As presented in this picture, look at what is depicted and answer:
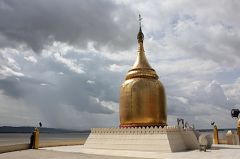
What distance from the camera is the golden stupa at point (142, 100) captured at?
3175 centimetres

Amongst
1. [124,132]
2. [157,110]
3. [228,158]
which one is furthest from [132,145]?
[228,158]

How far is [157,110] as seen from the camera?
106ft

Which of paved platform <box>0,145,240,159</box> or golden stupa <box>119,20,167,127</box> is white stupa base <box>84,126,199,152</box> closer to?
paved platform <box>0,145,240,159</box>

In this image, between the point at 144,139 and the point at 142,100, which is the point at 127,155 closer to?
the point at 144,139

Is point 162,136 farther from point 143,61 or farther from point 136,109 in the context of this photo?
point 143,61

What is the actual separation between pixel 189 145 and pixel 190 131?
2.43 meters

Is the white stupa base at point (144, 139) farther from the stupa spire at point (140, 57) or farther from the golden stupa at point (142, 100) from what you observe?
the stupa spire at point (140, 57)

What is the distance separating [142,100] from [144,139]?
5916 millimetres

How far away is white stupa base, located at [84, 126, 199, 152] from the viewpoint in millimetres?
26241

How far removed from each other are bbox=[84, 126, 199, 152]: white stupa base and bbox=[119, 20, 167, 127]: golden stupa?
2.96 m

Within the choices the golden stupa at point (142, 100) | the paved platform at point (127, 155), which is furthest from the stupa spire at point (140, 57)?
the paved platform at point (127, 155)

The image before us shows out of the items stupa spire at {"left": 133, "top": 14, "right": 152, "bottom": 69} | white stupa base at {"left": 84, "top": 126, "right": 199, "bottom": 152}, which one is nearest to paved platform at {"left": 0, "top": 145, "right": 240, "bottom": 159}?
white stupa base at {"left": 84, "top": 126, "right": 199, "bottom": 152}

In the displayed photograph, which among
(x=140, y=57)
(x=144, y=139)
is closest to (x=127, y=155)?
(x=144, y=139)

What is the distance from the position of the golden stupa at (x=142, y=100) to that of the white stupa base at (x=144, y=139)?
2.96m
